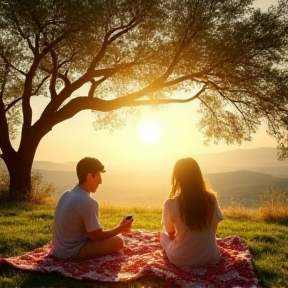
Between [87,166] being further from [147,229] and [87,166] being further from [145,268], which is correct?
[147,229]

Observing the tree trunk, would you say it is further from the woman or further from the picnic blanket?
the woman

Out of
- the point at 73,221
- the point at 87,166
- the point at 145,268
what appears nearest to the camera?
the point at 145,268

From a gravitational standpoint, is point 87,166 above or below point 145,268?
above

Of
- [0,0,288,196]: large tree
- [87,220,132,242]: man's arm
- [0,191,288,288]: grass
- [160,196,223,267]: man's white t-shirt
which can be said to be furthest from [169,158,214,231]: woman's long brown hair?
[0,0,288,196]: large tree

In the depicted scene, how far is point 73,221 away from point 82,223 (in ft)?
0.57

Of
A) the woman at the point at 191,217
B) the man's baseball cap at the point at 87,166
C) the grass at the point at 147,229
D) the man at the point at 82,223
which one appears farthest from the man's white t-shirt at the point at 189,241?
the man's baseball cap at the point at 87,166

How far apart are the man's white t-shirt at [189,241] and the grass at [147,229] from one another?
70cm

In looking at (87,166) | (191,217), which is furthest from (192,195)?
(87,166)

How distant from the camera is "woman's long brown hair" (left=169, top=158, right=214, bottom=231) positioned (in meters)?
7.27

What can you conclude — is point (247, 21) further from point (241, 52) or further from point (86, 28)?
point (86, 28)

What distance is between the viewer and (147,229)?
1238 centimetres

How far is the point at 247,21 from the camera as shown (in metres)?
18.0

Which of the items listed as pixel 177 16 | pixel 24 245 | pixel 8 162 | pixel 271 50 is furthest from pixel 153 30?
pixel 24 245

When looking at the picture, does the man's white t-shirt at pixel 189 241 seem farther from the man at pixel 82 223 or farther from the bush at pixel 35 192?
the bush at pixel 35 192
